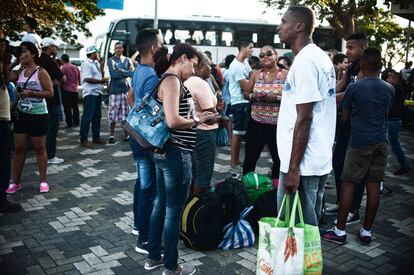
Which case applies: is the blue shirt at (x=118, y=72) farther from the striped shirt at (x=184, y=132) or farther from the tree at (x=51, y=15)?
the striped shirt at (x=184, y=132)

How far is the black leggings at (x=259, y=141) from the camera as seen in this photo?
552 centimetres

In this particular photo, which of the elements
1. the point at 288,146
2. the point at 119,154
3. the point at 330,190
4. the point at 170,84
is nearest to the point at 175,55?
the point at 170,84

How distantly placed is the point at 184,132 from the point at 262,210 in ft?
5.12

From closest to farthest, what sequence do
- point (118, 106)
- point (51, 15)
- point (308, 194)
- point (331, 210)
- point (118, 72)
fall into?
point (308, 194), point (331, 210), point (118, 72), point (118, 106), point (51, 15)

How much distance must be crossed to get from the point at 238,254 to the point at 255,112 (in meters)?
2.18

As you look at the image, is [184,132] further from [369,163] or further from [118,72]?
[118,72]

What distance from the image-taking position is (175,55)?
3.29 m

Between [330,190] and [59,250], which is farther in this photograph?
[330,190]

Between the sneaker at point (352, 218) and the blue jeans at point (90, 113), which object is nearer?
the sneaker at point (352, 218)

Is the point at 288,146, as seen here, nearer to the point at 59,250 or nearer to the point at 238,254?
the point at 238,254

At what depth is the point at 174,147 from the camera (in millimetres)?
3201

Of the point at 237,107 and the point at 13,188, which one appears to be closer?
the point at 13,188

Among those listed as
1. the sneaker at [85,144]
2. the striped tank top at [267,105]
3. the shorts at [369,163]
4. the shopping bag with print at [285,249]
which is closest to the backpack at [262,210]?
the shorts at [369,163]

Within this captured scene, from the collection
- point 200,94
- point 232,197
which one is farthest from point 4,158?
point 232,197
